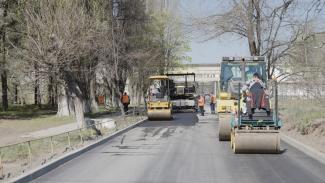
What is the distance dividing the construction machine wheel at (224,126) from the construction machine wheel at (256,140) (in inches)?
143

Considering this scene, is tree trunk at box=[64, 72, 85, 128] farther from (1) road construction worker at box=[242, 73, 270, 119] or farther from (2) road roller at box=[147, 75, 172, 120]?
(2) road roller at box=[147, 75, 172, 120]

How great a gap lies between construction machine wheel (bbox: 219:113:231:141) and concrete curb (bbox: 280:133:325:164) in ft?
7.43

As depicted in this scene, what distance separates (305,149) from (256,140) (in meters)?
2.26

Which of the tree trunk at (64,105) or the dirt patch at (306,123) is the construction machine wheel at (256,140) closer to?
the dirt patch at (306,123)

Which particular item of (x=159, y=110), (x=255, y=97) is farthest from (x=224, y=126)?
(x=159, y=110)

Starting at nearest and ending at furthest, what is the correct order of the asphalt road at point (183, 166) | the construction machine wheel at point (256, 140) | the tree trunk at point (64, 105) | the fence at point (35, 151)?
the asphalt road at point (183, 166)
the fence at point (35, 151)
the construction machine wheel at point (256, 140)
the tree trunk at point (64, 105)

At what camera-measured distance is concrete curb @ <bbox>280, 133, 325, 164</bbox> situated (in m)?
15.5

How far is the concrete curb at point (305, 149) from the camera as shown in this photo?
50.8ft

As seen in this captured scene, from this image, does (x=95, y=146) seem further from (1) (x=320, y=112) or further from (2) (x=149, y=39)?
(2) (x=149, y=39)

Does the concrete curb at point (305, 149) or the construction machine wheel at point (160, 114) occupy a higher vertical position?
the construction machine wheel at point (160, 114)

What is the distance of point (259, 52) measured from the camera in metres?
32.7

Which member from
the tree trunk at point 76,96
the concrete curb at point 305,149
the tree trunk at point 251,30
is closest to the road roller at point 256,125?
the concrete curb at point 305,149

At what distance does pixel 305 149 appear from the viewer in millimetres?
17594

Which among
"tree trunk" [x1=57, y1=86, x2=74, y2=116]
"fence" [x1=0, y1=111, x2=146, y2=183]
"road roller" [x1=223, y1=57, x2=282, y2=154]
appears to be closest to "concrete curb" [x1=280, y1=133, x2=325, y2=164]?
"road roller" [x1=223, y1=57, x2=282, y2=154]
